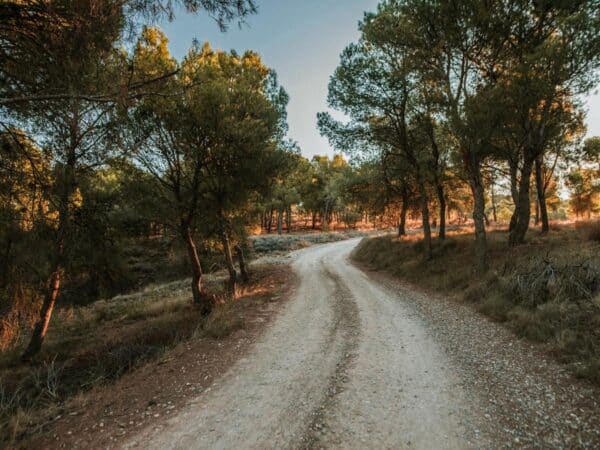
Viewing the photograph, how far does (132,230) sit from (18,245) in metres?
4.85

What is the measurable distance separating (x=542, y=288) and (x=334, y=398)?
7.14 meters

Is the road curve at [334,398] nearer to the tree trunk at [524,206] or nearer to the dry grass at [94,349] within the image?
the dry grass at [94,349]

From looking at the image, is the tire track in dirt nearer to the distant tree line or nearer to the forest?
the forest

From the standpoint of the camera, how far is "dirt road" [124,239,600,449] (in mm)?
3448

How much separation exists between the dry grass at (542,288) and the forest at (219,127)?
0.31 feet

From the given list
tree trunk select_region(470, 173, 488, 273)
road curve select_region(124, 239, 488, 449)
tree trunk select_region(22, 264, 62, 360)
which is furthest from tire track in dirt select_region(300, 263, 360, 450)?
tree trunk select_region(22, 264, 62, 360)

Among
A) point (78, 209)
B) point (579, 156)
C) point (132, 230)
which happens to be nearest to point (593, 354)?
point (78, 209)

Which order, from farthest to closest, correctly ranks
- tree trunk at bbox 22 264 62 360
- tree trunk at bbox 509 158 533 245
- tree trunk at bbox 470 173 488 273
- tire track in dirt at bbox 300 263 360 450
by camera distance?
tree trunk at bbox 509 158 533 245 < tree trunk at bbox 470 173 488 273 < tree trunk at bbox 22 264 62 360 < tire track in dirt at bbox 300 263 360 450

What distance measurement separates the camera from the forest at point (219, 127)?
480 centimetres

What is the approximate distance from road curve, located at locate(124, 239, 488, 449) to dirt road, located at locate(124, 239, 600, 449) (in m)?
0.02

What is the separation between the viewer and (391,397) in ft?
14.1

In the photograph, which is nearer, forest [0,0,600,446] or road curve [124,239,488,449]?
road curve [124,239,488,449]

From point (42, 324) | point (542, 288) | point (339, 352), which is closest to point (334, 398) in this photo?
point (339, 352)

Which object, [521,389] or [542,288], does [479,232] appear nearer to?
[542,288]
